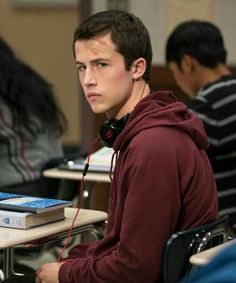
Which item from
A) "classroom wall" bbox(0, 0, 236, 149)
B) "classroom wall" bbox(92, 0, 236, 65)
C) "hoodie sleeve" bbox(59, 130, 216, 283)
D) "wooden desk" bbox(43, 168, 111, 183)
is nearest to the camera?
"hoodie sleeve" bbox(59, 130, 216, 283)

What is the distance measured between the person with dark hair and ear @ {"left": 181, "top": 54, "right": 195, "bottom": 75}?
2.15 ft

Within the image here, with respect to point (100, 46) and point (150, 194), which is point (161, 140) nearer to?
point (150, 194)

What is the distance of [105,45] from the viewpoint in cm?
208

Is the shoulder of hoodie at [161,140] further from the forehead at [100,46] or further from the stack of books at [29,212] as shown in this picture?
the stack of books at [29,212]

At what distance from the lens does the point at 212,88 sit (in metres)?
3.28

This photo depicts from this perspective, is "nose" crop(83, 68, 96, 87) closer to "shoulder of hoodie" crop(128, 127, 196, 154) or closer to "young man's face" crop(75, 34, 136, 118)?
"young man's face" crop(75, 34, 136, 118)

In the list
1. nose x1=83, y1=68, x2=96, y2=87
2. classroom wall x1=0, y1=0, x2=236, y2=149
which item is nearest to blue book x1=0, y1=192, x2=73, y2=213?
nose x1=83, y1=68, x2=96, y2=87

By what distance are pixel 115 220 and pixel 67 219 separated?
421mm

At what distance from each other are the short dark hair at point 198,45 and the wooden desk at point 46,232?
123 centimetres

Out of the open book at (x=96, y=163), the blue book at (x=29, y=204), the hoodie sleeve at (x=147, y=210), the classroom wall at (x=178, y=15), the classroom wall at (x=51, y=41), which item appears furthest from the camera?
the classroom wall at (x=51, y=41)

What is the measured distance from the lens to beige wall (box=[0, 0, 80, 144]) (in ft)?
26.3

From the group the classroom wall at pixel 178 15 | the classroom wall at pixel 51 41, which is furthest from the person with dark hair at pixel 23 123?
the classroom wall at pixel 51 41

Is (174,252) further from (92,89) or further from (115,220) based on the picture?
(92,89)

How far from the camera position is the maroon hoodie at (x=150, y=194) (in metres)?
1.85
